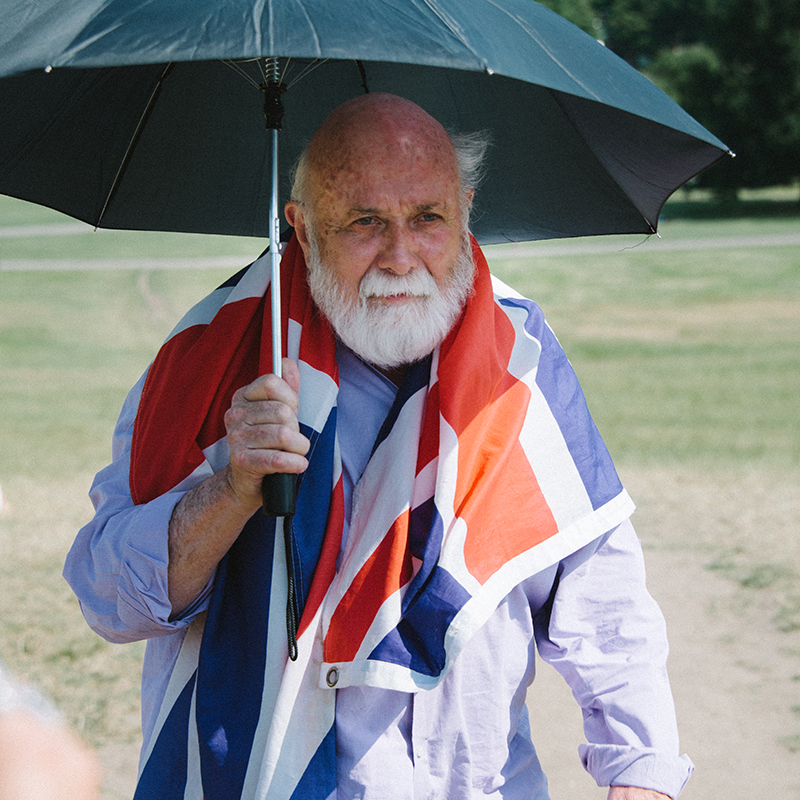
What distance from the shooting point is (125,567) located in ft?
6.36

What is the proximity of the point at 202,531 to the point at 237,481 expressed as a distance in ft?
0.42

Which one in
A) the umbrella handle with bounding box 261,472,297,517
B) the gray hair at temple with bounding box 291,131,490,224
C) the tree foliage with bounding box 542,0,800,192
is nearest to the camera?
the umbrella handle with bounding box 261,472,297,517

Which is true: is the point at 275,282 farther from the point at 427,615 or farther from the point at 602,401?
the point at 602,401

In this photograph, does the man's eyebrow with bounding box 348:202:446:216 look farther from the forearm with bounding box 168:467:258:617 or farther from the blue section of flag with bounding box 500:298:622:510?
the forearm with bounding box 168:467:258:617

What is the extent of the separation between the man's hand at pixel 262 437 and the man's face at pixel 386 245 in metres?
0.35

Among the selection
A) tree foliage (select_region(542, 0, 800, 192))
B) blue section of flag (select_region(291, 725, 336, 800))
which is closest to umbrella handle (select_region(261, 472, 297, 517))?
blue section of flag (select_region(291, 725, 336, 800))

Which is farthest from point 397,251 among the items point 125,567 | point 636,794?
point 636,794

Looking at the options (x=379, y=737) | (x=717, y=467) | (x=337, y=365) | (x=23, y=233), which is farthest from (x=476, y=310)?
(x=23, y=233)

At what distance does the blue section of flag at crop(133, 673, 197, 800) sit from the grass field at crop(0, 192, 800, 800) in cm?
58

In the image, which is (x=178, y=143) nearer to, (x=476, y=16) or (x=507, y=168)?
(x=507, y=168)

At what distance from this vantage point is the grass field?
194 inches

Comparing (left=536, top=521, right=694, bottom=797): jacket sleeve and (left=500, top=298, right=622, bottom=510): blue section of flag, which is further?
(left=500, top=298, right=622, bottom=510): blue section of flag

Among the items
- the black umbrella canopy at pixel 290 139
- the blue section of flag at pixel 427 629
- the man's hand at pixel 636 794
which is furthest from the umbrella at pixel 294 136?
the man's hand at pixel 636 794

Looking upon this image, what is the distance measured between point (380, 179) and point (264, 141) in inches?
30.3
